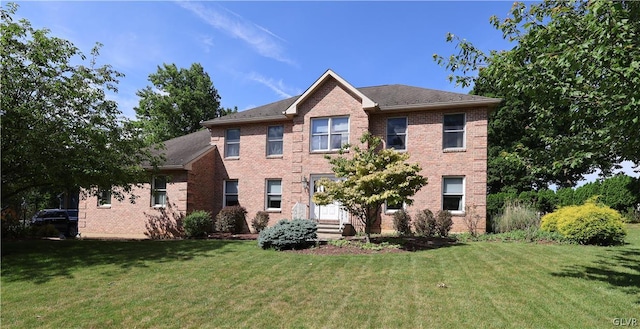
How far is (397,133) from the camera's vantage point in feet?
53.3

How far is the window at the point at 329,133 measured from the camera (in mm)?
16453

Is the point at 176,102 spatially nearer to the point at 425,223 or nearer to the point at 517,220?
the point at 425,223

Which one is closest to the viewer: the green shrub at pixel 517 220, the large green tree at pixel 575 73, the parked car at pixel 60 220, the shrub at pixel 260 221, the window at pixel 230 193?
the large green tree at pixel 575 73

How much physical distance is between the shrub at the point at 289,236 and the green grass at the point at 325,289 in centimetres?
72

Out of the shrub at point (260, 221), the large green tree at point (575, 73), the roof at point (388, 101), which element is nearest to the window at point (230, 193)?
the shrub at point (260, 221)

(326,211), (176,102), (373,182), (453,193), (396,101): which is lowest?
(326,211)

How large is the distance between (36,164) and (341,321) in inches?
403

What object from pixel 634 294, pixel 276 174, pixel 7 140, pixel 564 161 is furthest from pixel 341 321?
pixel 276 174

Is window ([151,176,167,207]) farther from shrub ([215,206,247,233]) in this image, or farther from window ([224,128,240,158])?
window ([224,128,240,158])

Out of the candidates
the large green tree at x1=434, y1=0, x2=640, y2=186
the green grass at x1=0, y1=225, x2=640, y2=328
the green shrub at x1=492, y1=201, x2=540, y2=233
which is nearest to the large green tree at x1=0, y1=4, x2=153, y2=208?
the green grass at x1=0, y1=225, x2=640, y2=328

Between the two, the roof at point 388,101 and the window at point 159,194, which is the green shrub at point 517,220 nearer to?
the roof at point 388,101

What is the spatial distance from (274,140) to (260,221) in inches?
170

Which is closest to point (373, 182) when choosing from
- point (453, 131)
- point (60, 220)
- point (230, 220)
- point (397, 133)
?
point (397, 133)

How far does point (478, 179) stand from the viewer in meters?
14.9
